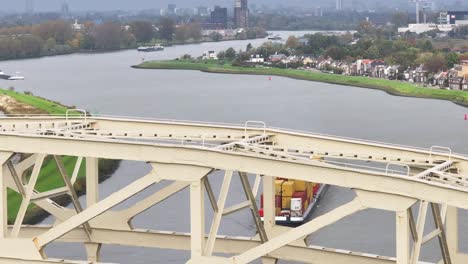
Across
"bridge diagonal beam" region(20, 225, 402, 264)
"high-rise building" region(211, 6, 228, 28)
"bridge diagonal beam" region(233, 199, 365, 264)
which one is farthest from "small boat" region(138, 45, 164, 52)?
"bridge diagonal beam" region(233, 199, 365, 264)

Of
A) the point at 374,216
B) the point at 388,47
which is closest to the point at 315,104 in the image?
the point at 374,216

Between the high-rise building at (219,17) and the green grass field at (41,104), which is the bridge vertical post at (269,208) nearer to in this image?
the green grass field at (41,104)

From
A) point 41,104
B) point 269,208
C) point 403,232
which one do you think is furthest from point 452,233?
point 41,104

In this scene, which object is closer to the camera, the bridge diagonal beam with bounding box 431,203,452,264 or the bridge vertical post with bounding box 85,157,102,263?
the bridge diagonal beam with bounding box 431,203,452,264

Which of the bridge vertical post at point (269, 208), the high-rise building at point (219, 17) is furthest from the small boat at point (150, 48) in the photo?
the bridge vertical post at point (269, 208)

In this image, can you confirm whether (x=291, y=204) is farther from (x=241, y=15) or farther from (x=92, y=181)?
(x=241, y=15)

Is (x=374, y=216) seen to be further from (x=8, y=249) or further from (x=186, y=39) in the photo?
(x=186, y=39)

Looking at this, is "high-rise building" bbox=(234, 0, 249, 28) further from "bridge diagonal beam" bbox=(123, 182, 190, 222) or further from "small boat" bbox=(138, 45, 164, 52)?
"bridge diagonal beam" bbox=(123, 182, 190, 222)
